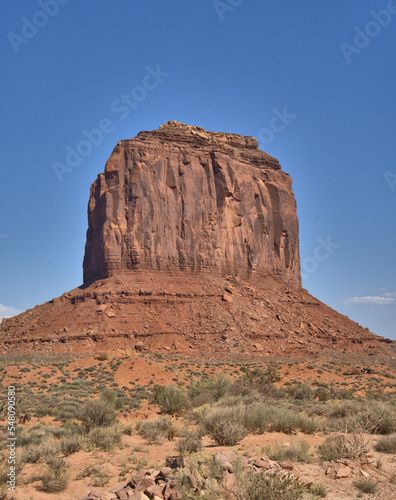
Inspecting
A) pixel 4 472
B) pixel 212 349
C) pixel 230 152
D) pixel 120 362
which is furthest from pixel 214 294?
pixel 4 472

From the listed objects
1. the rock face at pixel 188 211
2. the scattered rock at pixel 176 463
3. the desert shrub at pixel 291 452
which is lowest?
the desert shrub at pixel 291 452

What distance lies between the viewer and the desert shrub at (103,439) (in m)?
10.8

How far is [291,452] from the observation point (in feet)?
29.4

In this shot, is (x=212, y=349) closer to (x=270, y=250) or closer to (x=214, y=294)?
(x=214, y=294)

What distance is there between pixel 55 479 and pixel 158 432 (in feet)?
13.2

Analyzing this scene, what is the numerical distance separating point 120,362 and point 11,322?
4006 centimetres

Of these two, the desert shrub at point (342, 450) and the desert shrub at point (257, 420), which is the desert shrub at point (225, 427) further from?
the desert shrub at point (342, 450)

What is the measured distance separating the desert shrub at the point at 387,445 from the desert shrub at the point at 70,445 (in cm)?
705

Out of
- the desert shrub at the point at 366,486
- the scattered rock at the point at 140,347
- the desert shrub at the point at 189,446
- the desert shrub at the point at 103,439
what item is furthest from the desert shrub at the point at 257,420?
the scattered rock at the point at 140,347

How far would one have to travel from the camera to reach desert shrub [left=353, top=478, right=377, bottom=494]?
7.12 metres

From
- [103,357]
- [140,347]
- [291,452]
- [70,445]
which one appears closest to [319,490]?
[291,452]

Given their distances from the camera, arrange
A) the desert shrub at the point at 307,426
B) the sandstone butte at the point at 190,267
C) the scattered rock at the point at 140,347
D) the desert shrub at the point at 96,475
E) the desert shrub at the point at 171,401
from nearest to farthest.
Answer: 1. the desert shrub at the point at 96,475
2. the desert shrub at the point at 307,426
3. the desert shrub at the point at 171,401
4. the scattered rock at the point at 140,347
5. the sandstone butte at the point at 190,267

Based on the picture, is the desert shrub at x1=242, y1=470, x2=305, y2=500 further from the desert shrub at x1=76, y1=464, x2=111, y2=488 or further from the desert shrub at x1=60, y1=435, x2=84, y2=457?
the desert shrub at x1=60, y1=435, x2=84, y2=457

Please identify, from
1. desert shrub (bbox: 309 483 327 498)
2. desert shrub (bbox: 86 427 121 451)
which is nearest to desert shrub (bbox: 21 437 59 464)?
desert shrub (bbox: 86 427 121 451)
